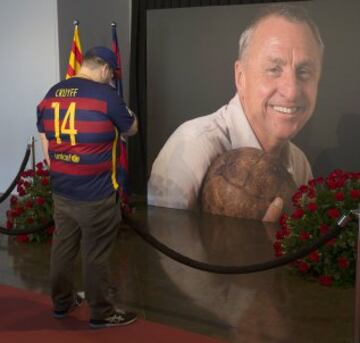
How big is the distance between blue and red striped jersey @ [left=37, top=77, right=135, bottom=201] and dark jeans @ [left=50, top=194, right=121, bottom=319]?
71 mm

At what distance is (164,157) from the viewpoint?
6.58 metres

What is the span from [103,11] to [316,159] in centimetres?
315

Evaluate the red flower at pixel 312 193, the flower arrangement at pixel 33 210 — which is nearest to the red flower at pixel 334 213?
the red flower at pixel 312 193

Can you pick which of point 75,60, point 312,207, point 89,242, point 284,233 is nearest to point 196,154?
point 75,60

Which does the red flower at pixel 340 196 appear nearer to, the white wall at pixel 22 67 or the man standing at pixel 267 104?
the man standing at pixel 267 104

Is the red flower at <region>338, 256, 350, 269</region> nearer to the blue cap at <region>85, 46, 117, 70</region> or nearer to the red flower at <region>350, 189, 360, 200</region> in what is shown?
the red flower at <region>350, 189, 360, 200</region>

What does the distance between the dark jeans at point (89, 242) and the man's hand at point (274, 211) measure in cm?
289

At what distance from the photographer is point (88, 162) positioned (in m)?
2.99

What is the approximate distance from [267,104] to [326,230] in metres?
2.04

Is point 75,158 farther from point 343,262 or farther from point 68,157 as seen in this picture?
point 343,262

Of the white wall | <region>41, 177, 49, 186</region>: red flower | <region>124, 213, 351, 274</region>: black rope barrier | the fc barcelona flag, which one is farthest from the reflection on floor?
the white wall

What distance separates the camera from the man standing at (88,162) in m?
2.95

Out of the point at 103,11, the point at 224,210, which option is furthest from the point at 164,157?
the point at 103,11

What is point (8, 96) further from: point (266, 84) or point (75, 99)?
point (75, 99)
